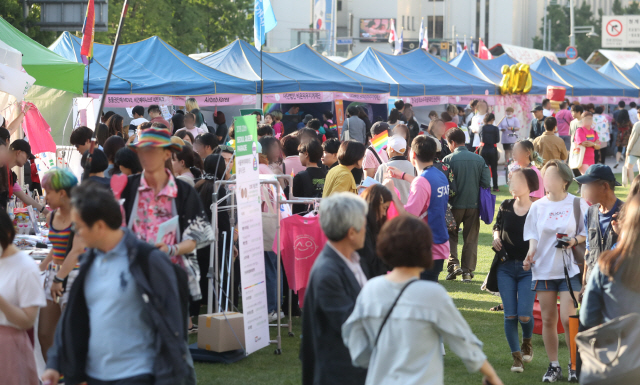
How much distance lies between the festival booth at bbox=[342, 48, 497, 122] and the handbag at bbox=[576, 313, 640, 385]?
18063 mm

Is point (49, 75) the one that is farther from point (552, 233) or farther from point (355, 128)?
point (552, 233)

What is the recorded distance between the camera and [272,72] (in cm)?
1869

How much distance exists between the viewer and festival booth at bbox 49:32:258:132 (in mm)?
15219

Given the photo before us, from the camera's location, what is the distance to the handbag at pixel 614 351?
356cm

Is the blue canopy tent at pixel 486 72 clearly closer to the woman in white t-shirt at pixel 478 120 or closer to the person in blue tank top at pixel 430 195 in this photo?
the woman in white t-shirt at pixel 478 120

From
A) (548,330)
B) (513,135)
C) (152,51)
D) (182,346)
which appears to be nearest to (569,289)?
(548,330)

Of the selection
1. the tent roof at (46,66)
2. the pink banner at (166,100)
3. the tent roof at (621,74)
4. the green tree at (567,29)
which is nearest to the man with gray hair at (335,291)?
the tent roof at (46,66)

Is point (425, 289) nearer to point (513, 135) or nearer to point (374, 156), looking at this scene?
point (374, 156)

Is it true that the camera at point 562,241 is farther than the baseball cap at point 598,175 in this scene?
Yes

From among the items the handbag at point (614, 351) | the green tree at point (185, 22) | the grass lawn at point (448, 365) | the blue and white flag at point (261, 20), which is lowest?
the grass lawn at point (448, 365)

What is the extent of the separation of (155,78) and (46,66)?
5.69m

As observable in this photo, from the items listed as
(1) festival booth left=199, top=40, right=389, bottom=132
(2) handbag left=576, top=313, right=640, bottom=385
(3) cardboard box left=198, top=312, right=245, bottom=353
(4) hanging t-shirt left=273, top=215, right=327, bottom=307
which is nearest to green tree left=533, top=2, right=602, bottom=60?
(1) festival booth left=199, top=40, right=389, bottom=132

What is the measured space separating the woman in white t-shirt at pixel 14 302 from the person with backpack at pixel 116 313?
796 millimetres

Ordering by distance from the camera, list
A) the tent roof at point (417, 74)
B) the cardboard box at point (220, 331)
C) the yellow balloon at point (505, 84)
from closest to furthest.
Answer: the cardboard box at point (220, 331) < the tent roof at point (417, 74) < the yellow balloon at point (505, 84)
